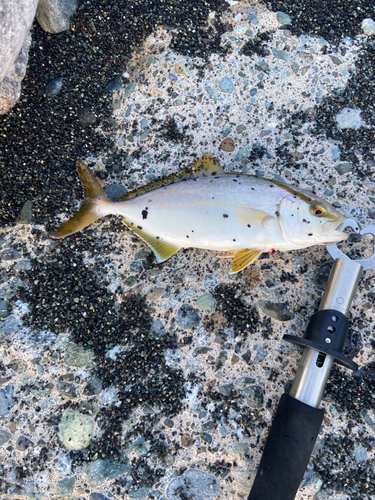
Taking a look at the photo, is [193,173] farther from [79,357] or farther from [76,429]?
[76,429]

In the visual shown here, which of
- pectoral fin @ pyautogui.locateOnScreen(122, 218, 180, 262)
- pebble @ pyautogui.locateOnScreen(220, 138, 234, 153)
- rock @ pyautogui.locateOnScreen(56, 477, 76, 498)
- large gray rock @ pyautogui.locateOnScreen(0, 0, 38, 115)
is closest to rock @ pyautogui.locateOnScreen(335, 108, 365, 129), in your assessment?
pebble @ pyautogui.locateOnScreen(220, 138, 234, 153)

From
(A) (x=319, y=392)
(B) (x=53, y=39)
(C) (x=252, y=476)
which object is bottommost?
(C) (x=252, y=476)

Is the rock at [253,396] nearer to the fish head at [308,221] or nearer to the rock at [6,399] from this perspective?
the fish head at [308,221]

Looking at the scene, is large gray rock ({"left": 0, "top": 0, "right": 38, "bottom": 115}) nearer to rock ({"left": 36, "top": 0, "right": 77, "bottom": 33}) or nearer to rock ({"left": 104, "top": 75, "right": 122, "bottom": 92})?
rock ({"left": 36, "top": 0, "right": 77, "bottom": 33})

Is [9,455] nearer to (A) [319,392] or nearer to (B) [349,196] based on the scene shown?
(A) [319,392]

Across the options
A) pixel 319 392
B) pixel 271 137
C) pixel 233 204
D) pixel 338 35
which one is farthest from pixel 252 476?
pixel 338 35

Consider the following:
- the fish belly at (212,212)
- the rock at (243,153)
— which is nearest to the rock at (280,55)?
the rock at (243,153)
